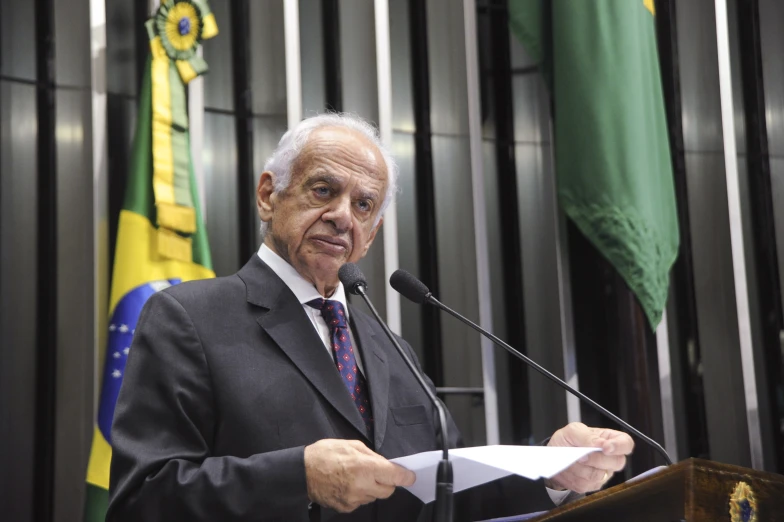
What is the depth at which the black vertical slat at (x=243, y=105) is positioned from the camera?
11.6 feet

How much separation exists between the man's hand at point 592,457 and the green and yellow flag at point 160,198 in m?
1.62

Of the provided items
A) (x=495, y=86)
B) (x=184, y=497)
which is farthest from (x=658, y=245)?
(x=184, y=497)

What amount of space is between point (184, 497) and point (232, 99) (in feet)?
7.56

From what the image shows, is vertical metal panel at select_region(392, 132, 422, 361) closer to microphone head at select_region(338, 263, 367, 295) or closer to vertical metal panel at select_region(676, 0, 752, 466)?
vertical metal panel at select_region(676, 0, 752, 466)

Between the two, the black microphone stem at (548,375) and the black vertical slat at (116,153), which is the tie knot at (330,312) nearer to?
the black microphone stem at (548,375)

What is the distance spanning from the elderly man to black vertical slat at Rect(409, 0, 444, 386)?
4.77ft

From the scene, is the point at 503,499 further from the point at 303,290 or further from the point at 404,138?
the point at 404,138

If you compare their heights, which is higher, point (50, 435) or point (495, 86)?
point (495, 86)

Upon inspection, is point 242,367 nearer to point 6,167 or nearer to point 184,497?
point 184,497

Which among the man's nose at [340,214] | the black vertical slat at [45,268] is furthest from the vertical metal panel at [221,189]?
the man's nose at [340,214]

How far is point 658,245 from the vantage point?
3.19 meters

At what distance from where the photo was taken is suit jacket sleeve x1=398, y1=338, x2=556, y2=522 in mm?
1864

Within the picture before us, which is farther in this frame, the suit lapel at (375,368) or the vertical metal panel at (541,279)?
the vertical metal panel at (541,279)

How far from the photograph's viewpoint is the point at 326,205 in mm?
2092
